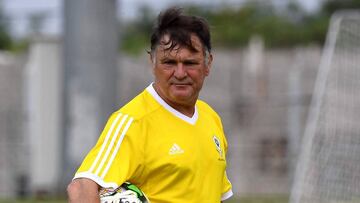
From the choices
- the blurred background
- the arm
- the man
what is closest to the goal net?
the blurred background

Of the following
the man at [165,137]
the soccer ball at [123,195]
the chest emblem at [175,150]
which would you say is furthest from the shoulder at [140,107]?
the soccer ball at [123,195]

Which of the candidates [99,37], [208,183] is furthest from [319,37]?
[208,183]

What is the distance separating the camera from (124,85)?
2356 centimetres

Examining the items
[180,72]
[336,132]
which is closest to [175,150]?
[180,72]

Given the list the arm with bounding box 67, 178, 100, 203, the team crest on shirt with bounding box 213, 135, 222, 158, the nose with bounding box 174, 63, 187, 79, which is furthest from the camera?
the team crest on shirt with bounding box 213, 135, 222, 158

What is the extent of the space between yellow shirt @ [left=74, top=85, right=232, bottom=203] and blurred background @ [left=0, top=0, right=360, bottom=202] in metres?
0.58

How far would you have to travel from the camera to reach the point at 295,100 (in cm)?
1647

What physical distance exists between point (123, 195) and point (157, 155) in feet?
0.96

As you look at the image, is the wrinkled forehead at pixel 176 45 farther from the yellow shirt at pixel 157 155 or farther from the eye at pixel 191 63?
the yellow shirt at pixel 157 155

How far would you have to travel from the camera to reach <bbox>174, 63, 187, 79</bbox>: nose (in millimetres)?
5301

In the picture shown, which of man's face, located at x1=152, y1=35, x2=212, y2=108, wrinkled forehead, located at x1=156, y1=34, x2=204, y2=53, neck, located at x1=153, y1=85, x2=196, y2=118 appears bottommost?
neck, located at x1=153, y1=85, x2=196, y2=118

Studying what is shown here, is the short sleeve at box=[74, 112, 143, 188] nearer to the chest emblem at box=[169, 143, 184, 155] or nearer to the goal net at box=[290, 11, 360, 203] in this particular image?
the chest emblem at box=[169, 143, 184, 155]

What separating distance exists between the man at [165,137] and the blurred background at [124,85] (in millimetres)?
407

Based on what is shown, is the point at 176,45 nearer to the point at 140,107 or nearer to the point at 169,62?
the point at 169,62
